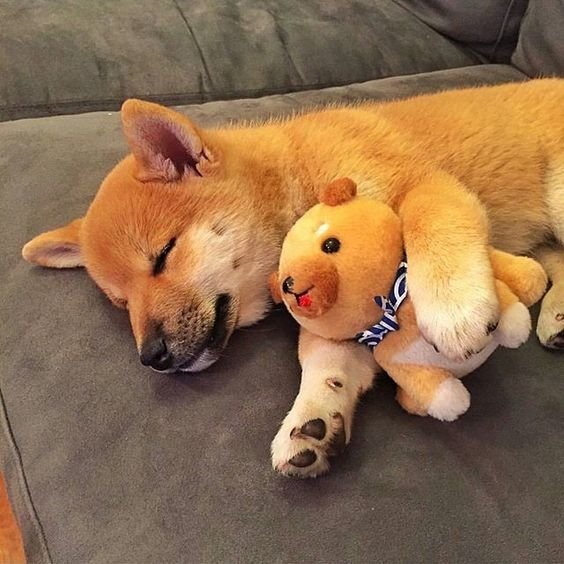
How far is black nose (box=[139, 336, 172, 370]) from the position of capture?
3.92ft

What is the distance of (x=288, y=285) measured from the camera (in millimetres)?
1073

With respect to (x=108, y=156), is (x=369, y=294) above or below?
above

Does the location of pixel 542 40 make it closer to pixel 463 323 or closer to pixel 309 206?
pixel 309 206

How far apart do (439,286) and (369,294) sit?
10 centimetres

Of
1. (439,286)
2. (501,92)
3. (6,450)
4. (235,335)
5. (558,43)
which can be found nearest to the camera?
Answer: (439,286)

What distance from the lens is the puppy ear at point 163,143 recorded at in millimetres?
1270

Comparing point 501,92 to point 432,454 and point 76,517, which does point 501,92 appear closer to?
point 432,454

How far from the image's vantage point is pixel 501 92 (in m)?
1.58

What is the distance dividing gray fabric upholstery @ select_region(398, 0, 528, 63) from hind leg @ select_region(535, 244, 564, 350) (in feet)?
3.90

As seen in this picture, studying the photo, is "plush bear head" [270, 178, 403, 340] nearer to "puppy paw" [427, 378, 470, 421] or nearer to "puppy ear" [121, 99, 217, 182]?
"puppy paw" [427, 378, 470, 421]

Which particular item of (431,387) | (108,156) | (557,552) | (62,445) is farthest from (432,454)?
(108,156)

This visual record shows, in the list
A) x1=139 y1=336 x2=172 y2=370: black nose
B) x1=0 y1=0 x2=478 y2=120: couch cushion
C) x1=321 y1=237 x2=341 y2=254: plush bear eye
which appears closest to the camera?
x1=321 y1=237 x2=341 y2=254: plush bear eye

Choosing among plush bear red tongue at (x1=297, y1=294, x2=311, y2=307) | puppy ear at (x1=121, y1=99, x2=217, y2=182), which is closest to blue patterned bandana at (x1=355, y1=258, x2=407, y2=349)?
plush bear red tongue at (x1=297, y1=294, x2=311, y2=307)

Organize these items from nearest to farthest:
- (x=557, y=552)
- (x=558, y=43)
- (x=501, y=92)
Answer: (x=557, y=552) < (x=501, y=92) < (x=558, y=43)
